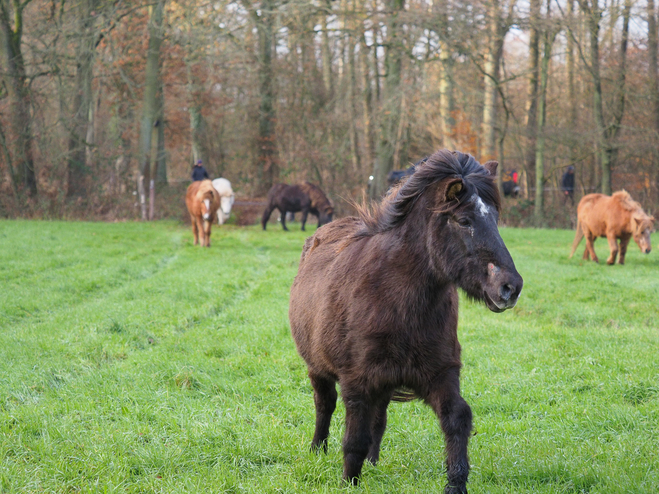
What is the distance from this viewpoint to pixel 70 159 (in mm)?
25891

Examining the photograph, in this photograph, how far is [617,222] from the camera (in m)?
15.0

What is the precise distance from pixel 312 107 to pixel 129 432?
93.1 ft

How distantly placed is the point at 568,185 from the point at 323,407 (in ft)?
83.0

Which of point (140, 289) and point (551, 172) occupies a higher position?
point (551, 172)

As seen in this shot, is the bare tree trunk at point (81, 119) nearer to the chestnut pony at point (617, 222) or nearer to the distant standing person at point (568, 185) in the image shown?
the chestnut pony at point (617, 222)

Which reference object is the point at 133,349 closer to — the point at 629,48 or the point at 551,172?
the point at 551,172

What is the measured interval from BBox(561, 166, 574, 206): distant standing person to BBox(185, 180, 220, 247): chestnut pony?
605 inches

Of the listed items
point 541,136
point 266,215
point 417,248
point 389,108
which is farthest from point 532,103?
point 417,248

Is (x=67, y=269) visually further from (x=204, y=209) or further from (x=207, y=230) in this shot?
(x=207, y=230)

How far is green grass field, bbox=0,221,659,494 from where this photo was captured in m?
4.21

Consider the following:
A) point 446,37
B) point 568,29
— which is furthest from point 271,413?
point 568,29

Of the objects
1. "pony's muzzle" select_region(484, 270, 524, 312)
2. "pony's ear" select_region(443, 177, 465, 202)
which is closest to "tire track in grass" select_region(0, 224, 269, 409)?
"pony's ear" select_region(443, 177, 465, 202)

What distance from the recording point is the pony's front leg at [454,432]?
11.5 ft

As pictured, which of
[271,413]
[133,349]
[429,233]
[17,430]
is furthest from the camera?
[133,349]
